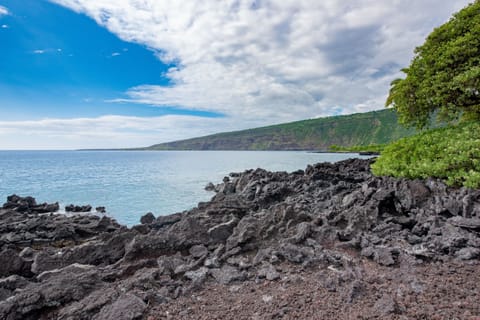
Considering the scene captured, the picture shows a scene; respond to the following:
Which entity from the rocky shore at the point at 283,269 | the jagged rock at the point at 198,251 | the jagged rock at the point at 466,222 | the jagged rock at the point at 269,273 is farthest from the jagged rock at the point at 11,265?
the jagged rock at the point at 466,222

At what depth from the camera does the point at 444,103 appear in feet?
39.0

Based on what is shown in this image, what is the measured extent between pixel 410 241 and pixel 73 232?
486 inches

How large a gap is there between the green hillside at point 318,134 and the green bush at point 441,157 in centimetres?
14117

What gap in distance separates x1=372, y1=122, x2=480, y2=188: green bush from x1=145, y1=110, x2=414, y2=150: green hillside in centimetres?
14117

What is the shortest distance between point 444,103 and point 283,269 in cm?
1102

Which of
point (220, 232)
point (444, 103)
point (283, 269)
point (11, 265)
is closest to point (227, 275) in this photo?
point (283, 269)

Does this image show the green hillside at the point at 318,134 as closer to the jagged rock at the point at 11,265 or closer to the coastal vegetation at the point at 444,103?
the coastal vegetation at the point at 444,103

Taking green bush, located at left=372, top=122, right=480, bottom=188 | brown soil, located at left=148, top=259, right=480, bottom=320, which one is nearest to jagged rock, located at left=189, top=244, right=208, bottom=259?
brown soil, located at left=148, top=259, right=480, bottom=320

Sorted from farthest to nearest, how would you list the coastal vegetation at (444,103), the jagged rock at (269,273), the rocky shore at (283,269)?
1. the coastal vegetation at (444,103)
2. the jagged rock at (269,273)
3. the rocky shore at (283,269)

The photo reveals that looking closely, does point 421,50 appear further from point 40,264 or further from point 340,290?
point 40,264

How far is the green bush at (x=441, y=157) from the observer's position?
9039 millimetres

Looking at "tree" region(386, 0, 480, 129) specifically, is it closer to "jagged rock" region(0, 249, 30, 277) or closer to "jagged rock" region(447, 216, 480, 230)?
"jagged rock" region(447, 216, 480, 230)

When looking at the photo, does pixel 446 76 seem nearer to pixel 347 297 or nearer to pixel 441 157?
pixel 441 157

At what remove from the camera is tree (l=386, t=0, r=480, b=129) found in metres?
10.8
